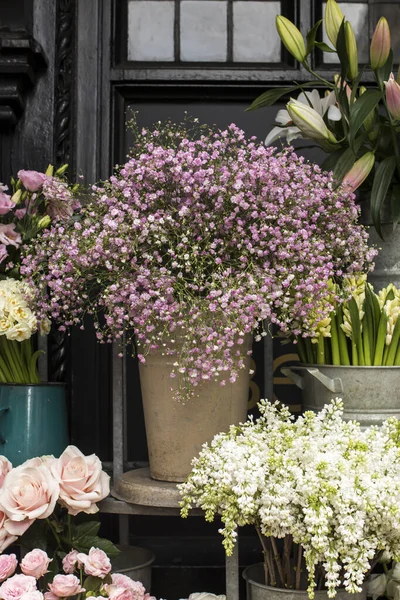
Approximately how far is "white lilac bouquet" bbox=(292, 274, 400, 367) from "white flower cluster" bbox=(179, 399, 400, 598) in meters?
0.18

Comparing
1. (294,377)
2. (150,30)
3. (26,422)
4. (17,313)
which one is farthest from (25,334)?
(150,30)

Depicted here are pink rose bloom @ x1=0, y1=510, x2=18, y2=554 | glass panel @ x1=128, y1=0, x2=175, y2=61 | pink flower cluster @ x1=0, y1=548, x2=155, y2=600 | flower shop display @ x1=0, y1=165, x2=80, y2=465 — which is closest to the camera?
pink flower cluster @ x1=0, y1=548, x2=155, y2=600

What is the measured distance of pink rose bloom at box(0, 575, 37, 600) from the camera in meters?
1.25

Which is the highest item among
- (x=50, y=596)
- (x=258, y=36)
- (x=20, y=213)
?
(x=258, y=36)

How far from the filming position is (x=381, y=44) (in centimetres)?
158

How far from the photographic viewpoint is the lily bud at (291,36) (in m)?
1.64

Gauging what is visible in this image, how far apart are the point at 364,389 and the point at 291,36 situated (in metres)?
0.78

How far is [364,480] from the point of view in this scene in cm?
118

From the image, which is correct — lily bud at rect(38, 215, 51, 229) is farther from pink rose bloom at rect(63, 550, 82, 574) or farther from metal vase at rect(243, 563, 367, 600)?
metal vase at rect(243, 563, 367, 600)

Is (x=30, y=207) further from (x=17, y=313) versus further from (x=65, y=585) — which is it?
(x=65, y=585)

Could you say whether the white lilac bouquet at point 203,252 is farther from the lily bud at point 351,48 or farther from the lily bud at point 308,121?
the lily bud at point 351,48

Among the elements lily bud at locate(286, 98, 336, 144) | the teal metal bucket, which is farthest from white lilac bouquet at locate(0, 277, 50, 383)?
lily bud at locate(286, 98, 336, 144)

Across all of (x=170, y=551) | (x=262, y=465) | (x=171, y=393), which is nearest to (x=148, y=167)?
(x=171, y=393)

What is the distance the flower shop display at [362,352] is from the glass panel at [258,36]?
0.87m
